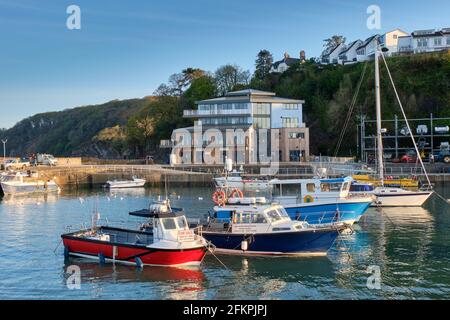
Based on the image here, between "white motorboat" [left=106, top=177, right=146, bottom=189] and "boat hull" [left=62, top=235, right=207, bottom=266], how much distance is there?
4486cm

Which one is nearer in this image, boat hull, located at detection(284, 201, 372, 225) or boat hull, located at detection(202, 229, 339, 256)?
boat hull, located at detection(202, 229, 339, 256)

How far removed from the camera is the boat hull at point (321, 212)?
36844mm

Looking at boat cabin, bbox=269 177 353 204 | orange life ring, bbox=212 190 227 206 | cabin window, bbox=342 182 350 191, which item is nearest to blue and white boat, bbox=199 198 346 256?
orange life ring, bbox=212 190 227 206

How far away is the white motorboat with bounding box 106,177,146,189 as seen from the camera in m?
73.9

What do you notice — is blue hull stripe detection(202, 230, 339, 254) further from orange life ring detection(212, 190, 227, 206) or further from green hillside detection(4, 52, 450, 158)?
green hillside detection(4, 52, 450, 158)

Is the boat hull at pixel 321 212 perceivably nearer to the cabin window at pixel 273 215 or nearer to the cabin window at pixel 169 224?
the cabin window at pixel 273 215

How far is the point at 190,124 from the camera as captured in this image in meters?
102

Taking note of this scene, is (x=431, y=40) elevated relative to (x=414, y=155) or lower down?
elevated

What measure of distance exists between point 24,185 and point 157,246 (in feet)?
155

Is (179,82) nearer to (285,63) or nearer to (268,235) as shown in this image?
(285,63)

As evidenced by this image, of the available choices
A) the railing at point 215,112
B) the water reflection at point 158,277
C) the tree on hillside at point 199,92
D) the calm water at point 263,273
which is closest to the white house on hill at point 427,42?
the tree on hillside at point 199,92
